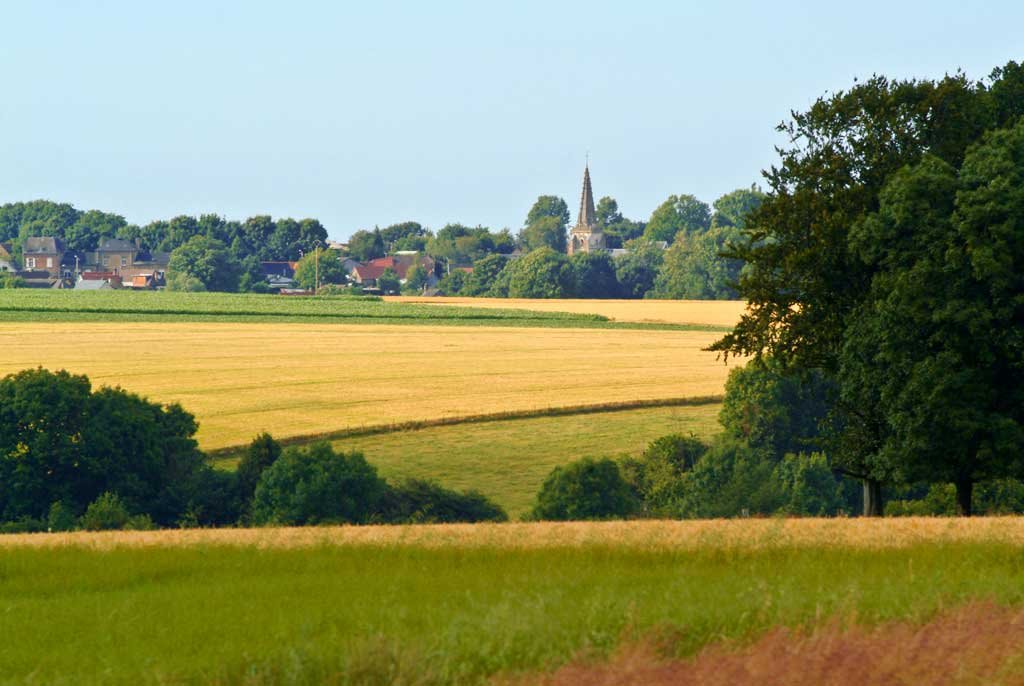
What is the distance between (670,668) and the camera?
1118cm

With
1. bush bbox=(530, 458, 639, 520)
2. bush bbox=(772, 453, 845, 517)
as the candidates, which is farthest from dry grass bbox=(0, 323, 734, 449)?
bush bbox=(530, 458, 639, 520)

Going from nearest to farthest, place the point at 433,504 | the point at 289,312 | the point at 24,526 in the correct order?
the point at 24,526
the point at 433,504
the point at 289,312

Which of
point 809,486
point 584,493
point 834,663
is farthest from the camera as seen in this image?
point 809,486

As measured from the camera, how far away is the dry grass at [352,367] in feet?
277

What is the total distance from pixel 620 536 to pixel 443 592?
641 cm

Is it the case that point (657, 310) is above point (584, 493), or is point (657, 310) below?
above

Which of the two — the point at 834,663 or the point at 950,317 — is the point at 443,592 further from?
the point at 950,317

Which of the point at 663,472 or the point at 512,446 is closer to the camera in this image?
the point at 512,446

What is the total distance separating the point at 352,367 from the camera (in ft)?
349

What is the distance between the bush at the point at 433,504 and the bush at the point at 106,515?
11.5 meters

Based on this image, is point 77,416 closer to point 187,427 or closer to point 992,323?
point 187,427

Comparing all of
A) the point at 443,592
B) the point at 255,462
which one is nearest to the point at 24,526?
the point at 255,462

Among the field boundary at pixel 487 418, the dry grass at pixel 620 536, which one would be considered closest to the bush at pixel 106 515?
the field boundary at pixel 487 418

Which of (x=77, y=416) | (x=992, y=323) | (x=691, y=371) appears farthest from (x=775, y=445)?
(x=992, y=323)
